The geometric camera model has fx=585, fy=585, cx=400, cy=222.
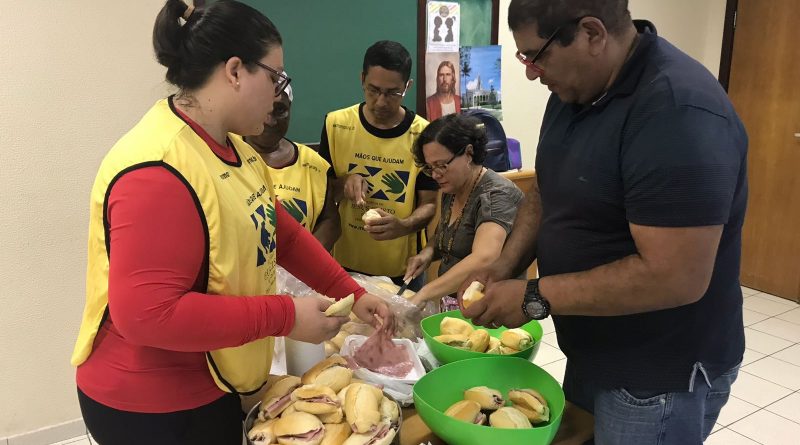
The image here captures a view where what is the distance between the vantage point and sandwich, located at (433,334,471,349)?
4.89 feet

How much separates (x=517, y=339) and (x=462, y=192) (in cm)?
78

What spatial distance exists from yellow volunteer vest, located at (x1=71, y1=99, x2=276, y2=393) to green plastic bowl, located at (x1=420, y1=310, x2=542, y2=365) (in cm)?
46

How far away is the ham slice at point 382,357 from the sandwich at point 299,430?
33cm

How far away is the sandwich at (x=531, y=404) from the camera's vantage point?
1.19 meters

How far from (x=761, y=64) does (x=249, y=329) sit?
4.72 metres

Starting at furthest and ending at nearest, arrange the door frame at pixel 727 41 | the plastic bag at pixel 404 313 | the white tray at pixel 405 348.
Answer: the door frame at pixel 727 41
the plastic bag at pixel 404 313
the white tray at pixel 405 348

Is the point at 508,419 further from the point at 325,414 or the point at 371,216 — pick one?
the point at 371,216

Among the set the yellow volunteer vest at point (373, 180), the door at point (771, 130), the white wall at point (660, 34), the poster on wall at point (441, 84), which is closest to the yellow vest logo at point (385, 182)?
the yellow volunteer vest at point (373, 180)

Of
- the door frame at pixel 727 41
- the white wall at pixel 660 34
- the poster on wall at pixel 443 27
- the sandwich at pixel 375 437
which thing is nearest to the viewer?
the sandwich at pixel 375 437

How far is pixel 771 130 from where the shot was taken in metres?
4.36

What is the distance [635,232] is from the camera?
3.37 ft

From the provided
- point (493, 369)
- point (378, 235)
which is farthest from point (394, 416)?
point (378, 235)

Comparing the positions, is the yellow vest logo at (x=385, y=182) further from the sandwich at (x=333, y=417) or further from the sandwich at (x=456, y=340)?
the sandwich at (x=333, y=417)

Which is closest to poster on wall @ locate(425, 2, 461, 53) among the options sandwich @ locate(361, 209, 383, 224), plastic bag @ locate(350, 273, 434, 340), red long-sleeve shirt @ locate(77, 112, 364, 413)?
sandwich @ locate(361, 209, 383, 224)
